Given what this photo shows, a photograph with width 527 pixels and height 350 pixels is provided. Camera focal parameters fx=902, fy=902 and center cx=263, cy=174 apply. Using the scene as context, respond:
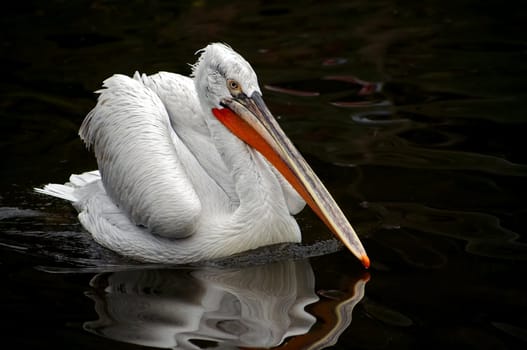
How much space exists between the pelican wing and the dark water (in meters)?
0.29

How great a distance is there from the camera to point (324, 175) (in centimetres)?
579

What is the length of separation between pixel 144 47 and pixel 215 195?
4.38 m

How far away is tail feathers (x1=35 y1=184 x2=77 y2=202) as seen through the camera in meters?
5.46

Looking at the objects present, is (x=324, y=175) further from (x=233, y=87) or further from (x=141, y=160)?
(x=141, y=160)

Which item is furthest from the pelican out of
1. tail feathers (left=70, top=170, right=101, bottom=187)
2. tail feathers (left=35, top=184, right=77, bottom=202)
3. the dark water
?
tail feathers (left=70, top=170, right=101, bottom=187)

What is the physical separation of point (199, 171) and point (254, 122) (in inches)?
19.5

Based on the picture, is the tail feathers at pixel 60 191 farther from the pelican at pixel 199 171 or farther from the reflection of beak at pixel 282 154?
the reflection of beak at pixel 282 154

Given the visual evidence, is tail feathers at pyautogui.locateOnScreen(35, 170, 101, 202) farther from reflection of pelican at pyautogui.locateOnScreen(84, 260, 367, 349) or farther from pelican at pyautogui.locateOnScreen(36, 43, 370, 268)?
reflection of pelican at pyautogui.locateOnScreen(84, 260, 367, 349)

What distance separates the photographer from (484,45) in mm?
8367

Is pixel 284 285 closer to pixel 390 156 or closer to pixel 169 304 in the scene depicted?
pixel 169 304

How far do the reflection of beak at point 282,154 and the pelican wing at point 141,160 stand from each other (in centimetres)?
36

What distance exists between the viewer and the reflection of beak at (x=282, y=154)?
440cm

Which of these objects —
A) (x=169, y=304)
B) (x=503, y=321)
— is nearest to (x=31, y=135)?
(x=169, y=304)

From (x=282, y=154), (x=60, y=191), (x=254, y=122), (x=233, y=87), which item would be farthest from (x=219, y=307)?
(x=60, y=191)
